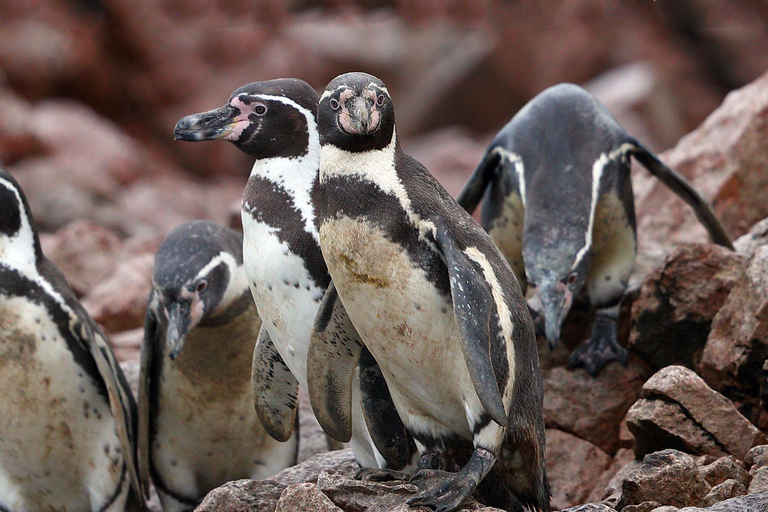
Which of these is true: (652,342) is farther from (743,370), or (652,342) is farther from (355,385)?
(355,385)

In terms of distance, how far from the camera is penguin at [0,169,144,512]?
3.82m

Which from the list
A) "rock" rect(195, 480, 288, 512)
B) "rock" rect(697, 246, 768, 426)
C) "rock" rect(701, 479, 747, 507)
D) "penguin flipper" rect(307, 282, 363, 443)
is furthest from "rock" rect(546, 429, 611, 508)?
"rock" rect(195, 480, 288, 512)

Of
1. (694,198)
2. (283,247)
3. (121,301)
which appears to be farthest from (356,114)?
(121,301)

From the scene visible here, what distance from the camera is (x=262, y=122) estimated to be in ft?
11.0

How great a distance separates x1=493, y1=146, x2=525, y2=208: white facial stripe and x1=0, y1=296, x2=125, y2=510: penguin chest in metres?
1.94

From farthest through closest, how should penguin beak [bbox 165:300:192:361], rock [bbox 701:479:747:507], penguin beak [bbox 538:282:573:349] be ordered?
1. penguin beak [bbox 538:282:573:349]
2. penguin beak [bbox 165:300:192:361]
3. rock [bbox 701:479:747:507]

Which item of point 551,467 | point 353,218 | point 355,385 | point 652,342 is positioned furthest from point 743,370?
point 353,218

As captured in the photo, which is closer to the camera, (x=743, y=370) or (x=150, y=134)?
(x=743, y=370)

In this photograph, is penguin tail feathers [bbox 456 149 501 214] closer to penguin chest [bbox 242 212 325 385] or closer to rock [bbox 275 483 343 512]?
penguin chest [bbox 242 212 325 385]

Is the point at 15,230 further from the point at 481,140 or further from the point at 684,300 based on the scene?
the point at 481,140

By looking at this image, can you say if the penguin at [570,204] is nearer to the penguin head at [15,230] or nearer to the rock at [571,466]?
the rock at [571,466]

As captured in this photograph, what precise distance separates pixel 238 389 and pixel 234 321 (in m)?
0.30

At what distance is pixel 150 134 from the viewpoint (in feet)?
41.8

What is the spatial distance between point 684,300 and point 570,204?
1.97 ft
